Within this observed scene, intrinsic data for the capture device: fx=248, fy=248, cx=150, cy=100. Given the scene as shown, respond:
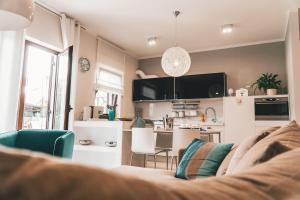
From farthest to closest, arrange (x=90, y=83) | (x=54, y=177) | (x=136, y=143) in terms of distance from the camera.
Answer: (x=90, y=83), (x=136, y=143), (x=54, y=177)

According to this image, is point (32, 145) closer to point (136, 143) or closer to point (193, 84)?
point (136, 143)

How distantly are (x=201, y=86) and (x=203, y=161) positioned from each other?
4125 mm

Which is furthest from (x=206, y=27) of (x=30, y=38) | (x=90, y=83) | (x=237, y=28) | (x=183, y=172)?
(x=183, y=172)

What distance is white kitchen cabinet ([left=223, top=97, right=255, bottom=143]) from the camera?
5053mm

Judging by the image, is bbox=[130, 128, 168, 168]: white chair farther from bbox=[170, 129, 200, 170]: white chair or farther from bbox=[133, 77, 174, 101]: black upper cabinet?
bbox=[133, 77, 174, 101]: black upper cabinet

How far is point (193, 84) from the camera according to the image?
6.05 meters

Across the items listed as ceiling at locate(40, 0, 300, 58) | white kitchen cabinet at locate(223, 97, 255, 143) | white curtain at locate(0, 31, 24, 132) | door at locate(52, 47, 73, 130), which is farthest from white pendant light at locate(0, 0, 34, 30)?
white kitchen cabinet at locate(223, 97, 255, 143)

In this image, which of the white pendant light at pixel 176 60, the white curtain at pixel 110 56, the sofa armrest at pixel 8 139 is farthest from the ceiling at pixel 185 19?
the sofa armrest at pixel 8 139

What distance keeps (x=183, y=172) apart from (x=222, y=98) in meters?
4.01

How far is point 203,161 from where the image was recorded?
2.00m

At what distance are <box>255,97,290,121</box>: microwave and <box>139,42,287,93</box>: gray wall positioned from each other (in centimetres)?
74

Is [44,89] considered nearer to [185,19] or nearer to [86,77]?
[86,77]

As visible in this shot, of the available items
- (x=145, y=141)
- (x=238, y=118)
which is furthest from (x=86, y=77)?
(x=238, y=118)

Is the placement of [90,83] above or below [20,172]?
above
